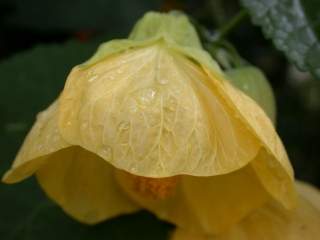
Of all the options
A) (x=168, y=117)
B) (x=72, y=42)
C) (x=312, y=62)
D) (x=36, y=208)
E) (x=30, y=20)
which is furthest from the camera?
(x=30, y=20)

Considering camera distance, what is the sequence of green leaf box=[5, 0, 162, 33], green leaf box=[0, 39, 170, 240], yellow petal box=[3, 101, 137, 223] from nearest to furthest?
yellow petal box=[3, 101, 137, 223] → green leaf box=[0, 39, 170, 240] → green leaf box=[5, 0, 162, 33]

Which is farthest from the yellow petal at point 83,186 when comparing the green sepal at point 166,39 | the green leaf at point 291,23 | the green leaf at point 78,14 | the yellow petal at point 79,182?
the green leaf at point 78,14

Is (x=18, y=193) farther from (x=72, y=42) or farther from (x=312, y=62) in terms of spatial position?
(x=312, y=62)

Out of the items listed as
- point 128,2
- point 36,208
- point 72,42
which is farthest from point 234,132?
point 128,2

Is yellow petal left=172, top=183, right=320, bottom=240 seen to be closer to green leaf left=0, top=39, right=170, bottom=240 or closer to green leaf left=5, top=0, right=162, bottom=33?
green leaf left=0, top=39, right=170, bottom=240

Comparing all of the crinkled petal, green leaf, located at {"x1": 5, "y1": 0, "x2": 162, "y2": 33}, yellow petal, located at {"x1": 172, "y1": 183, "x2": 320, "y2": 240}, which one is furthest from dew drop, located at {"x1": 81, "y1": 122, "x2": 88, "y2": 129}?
green leaf, located at {"x1": 5, "y1": 0, "x2": 162, "y2": 33}

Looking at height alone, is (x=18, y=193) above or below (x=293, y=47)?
below

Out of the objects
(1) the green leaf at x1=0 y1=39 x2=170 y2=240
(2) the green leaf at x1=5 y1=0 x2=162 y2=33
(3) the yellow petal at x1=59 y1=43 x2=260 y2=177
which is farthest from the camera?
(2) the green leaf at x1=5 y1=0 x2=162 y2=33
